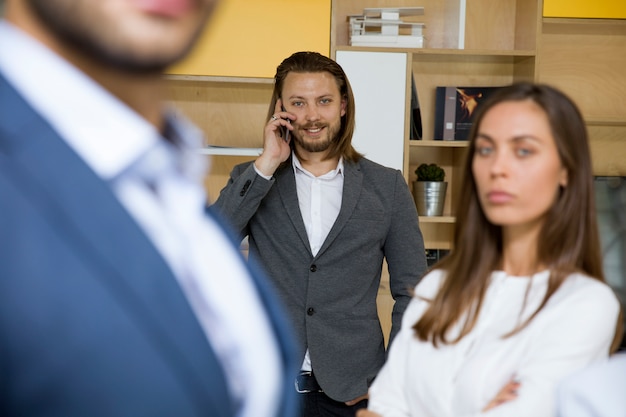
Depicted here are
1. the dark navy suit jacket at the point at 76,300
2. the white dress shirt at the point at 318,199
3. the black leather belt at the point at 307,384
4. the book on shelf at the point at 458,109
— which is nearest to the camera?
the dark navy suit jacket at the point at 76,300

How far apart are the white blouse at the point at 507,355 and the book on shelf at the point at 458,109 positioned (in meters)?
2.48

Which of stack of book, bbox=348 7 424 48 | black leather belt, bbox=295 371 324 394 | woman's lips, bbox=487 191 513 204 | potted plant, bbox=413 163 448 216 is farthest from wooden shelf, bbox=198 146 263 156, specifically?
woman's lips, bbox=487 191 513 204

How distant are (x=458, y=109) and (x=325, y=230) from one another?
6.08ft

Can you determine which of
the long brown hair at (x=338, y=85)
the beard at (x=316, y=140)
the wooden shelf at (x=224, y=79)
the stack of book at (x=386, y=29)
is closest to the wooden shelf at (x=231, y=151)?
the wooden shelf at (x=224, y=79)

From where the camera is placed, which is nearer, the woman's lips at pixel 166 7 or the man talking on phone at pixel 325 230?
the woman's lips at pixel 166 7

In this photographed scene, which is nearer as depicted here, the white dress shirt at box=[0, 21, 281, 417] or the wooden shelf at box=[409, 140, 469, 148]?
the white dress shirt at box=[0, 21, 281, 417]

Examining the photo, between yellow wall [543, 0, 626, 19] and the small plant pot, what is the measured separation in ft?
3.19

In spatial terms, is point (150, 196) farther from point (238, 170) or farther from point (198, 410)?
point (238, 170)

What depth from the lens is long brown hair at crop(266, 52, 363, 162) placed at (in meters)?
2.25

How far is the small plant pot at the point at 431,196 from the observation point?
3.72m

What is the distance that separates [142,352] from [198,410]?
4 centimetres

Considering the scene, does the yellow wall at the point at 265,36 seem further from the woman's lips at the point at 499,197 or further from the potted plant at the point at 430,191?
the woman's lips at the point at 499,197

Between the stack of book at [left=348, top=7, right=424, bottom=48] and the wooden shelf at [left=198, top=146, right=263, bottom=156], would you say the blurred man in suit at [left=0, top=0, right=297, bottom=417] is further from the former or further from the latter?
the stack of book at [left=348, top=7, right=424, bottom=48]

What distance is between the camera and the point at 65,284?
30 centimetres
